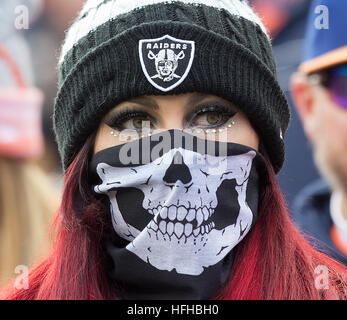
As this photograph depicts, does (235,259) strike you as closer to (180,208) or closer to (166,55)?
(180,208)

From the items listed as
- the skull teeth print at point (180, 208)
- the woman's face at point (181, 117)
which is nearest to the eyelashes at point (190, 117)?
the woman's face at point (181, 117)

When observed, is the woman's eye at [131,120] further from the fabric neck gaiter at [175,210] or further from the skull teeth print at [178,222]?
the skull teeth print at [178,222]

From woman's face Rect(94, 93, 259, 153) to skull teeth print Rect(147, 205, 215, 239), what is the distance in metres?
0.25

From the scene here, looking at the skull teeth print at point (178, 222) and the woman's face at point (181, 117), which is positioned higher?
the woman's face at point (181, 117)

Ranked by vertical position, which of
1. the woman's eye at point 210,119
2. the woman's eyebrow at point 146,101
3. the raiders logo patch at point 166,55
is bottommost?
the woman's eye at point 210,119

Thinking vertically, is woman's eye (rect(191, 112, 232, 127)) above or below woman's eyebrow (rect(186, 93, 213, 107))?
below

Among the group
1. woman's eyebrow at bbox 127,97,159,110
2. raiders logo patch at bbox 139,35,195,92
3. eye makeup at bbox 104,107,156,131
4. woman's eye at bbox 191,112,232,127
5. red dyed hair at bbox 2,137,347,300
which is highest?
raiders logo patch at bbox 139,35,195,92

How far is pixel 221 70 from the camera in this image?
177cm

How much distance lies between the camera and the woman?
1.68m

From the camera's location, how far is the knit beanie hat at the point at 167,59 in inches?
68.7

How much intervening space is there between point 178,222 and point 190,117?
1.08 ft

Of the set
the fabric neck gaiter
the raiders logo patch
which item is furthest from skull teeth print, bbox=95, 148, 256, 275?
the raiders logo patch

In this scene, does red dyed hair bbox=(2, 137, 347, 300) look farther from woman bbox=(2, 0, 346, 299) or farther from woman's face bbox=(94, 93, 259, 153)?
woman's face bbox=(94, 93, 259, 153)
